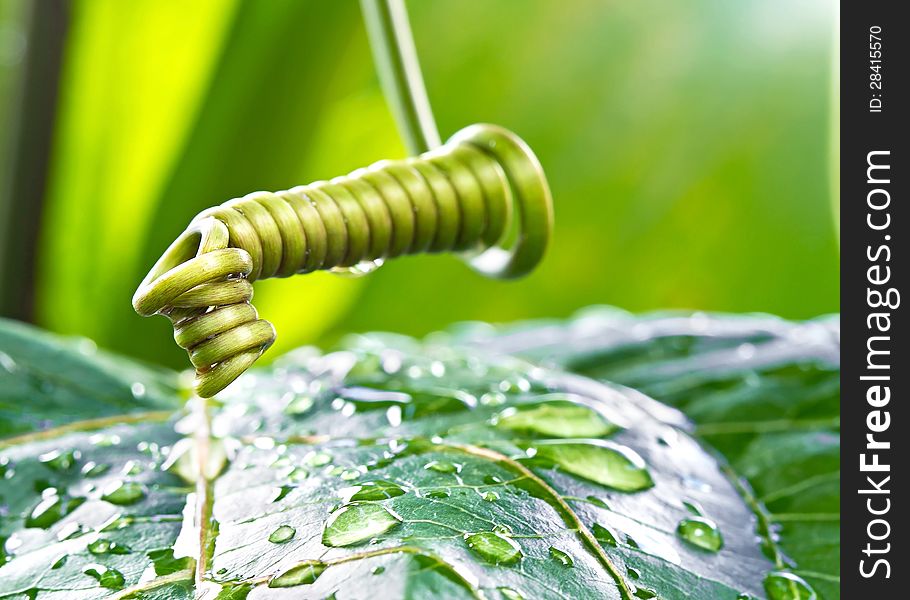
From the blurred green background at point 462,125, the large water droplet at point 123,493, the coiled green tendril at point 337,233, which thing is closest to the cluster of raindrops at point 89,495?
the large water droplet at point 123,493

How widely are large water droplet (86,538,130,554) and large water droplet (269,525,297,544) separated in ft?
0.24

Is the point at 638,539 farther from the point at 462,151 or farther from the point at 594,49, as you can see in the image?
the point at 594,49

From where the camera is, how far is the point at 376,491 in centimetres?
40

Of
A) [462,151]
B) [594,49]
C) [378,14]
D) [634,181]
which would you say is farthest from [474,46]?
[462,151]

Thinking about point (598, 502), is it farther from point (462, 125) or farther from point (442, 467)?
point (462, 125)

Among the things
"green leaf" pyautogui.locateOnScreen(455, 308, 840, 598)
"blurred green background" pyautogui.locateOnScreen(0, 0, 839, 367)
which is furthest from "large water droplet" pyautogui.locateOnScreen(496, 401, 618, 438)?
"blurred green background" pyautogui.locateOnScreen(0, 0, 839, 367)

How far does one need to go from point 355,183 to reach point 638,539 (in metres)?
0.21

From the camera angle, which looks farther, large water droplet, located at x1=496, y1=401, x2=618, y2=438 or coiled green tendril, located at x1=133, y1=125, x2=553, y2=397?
large water droplet, located at x1=496, y1=401, x2=618, y2=438

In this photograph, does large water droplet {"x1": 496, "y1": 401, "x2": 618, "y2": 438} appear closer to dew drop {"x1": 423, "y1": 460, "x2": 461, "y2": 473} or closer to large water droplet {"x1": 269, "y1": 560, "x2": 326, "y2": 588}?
dew drop {"x1": 423, "y1": 460, "x2": 461, "y2": 473}

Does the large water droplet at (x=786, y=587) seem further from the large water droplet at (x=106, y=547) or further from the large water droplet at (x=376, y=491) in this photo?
the large water droplet at (x=106, y=547)

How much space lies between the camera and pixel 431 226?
1.57 feet

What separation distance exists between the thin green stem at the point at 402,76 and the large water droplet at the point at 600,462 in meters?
0.21

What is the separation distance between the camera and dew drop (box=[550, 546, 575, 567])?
0.37 meters

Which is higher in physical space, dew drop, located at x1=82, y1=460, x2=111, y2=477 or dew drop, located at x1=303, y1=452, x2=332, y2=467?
dew drop, located at x1=303, y1=452, x2=332, y2=467
